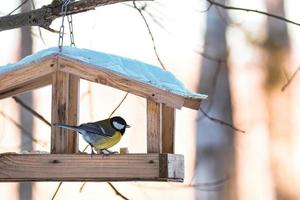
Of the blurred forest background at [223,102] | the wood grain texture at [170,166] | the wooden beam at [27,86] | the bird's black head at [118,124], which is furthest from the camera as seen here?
the blurred forest background at [223,102]

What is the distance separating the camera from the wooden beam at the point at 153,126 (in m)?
2.22

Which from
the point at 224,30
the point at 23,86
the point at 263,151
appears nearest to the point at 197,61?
the point at 224,30

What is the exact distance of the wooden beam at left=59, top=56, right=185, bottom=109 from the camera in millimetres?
2201

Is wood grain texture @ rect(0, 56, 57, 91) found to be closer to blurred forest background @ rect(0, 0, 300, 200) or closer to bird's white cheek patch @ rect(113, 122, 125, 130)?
bird's white cheek patch @ rect(113, 122, 125, 130)

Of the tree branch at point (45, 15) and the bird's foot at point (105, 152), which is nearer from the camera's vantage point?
the bird's foot at point (105, 152)

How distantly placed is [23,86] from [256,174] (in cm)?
435

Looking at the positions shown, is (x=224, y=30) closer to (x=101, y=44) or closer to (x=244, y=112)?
(x=244, y=112)

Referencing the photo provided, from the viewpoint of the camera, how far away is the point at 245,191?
21.3 ft

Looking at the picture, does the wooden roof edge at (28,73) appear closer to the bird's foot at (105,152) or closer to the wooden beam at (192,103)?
the bird's foot at (105,152)

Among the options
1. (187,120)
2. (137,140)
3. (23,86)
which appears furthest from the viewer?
(187,120)

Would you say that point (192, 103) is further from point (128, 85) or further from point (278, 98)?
point (278, 98)

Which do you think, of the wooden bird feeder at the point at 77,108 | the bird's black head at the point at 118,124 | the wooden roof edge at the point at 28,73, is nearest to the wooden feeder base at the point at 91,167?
the wooden bird feeder at the point at 77,108

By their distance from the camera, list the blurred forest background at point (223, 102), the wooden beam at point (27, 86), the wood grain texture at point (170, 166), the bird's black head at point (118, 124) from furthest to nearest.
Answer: the blurred forest background at point (223, 102) → the wooden beam at point (27, 86) → the bird's black head at point (118, 124) → the wood grain texture at point (170, 166)

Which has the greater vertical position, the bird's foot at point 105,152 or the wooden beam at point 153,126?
the wooden beam at point 153,126
